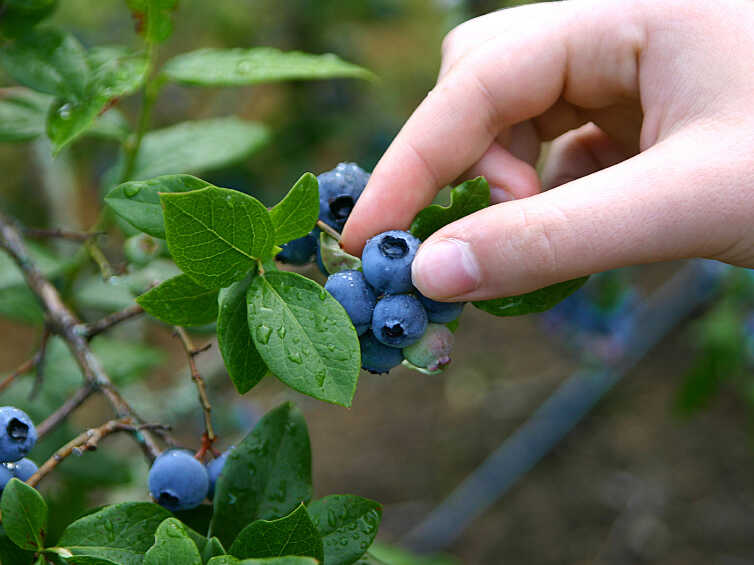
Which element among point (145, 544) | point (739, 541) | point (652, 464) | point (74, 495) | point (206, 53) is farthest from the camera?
point (652, 464)

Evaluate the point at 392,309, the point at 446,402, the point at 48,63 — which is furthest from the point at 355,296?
the point at 446,402

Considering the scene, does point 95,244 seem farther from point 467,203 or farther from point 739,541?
point 739,541

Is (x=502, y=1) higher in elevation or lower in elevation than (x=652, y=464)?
higher

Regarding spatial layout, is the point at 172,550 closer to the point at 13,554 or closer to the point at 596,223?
the point at 13,554

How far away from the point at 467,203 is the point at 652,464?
7.65 ft

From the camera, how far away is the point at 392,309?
2.38ft

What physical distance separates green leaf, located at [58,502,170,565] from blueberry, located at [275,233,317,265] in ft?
1.07

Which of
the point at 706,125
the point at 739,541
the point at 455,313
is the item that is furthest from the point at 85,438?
the point at 739,541

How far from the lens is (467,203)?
2.55 feet

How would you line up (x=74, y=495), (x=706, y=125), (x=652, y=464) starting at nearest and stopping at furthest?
(x=706, y=125) < (x=74, y=495) < (x=652, y=464)

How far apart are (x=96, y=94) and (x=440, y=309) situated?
58cm

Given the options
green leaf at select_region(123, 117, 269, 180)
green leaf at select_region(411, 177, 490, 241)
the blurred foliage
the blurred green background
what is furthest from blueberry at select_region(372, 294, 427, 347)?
the blurred foliage

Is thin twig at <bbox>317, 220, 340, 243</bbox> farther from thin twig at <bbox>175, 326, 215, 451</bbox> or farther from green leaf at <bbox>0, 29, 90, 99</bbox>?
green leaf at <bbox>0, 29, 90, 99</bbox>

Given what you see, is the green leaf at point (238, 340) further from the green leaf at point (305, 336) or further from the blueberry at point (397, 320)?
the blueberry at point (397, 320)
